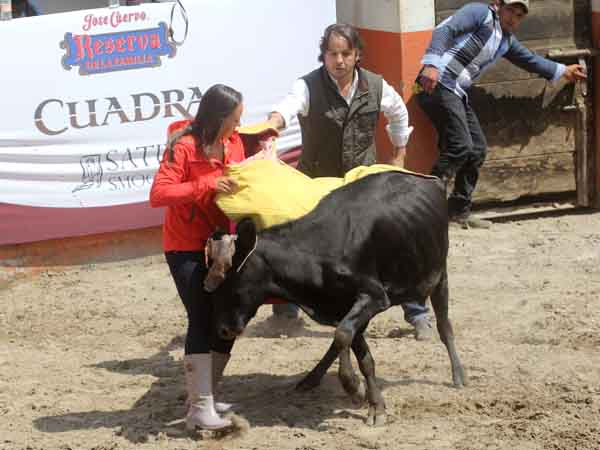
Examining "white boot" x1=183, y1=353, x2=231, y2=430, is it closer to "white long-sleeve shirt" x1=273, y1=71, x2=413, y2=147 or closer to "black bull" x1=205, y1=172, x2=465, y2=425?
"black bull" x1=205, y1=172, x2=465, y2=425

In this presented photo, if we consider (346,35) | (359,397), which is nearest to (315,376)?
(359,397)

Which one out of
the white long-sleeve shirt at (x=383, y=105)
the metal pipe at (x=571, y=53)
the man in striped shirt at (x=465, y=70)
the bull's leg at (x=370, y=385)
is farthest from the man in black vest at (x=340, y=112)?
the metal pipe at (x=571, y=53)

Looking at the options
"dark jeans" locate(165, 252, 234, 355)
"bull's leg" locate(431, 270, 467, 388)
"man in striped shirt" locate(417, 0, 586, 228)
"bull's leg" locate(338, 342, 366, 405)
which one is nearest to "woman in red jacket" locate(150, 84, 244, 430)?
"dark jeans" locate(165, 252, 234, 355)

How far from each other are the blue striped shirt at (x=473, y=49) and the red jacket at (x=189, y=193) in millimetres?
3799

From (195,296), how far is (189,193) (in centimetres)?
49

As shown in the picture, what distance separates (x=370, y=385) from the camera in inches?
228

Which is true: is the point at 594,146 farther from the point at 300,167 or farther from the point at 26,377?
the point at 26,377

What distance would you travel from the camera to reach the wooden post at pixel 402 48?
9.47 meters

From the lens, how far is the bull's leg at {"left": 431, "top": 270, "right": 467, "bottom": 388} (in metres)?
6.30

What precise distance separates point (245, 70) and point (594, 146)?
2975 millimetres

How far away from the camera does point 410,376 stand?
6480 mm

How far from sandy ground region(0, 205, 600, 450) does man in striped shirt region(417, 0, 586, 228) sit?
65 centimetres

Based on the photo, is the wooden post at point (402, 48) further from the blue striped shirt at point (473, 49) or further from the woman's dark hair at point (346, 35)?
the woman's dark hair at point (346, 35)

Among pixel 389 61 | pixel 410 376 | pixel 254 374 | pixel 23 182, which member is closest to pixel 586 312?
pixel 410 376
